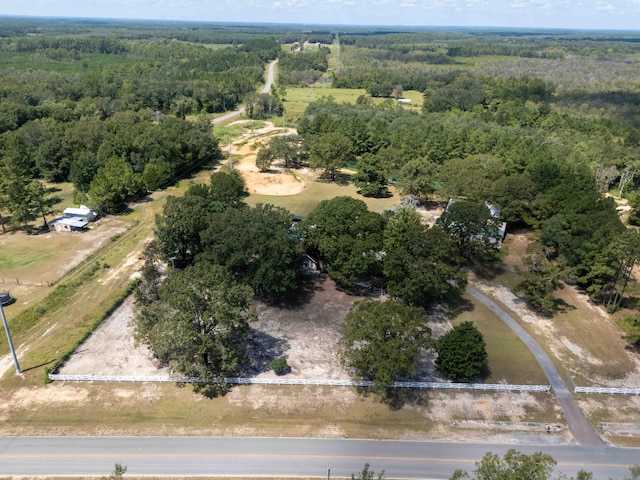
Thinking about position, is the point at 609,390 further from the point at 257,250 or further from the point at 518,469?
the point at 257,250

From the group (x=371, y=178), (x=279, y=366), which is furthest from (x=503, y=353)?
(x=371, y=178)

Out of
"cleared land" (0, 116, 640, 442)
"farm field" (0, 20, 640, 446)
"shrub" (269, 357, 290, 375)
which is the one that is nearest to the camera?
"cleared land" (0, 116, 640, 442)

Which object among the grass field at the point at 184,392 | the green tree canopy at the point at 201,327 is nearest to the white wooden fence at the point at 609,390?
the grass field at the point at 184,392

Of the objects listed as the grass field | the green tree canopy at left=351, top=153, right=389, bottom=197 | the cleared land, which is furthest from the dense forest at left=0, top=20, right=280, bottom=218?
the green tree canopy at left=351, top=153, right=389, bottom=197

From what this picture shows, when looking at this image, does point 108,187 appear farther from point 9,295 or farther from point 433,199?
point 433,199

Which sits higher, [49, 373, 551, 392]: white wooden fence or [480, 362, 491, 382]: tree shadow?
[49, 373, 551, 392]: white wooden fence

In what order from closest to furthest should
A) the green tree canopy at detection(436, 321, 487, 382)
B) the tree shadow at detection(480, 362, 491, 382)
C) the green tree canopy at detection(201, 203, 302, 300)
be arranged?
the green tree canopy at detection(436, 321, 487, 382), the tree shadow at detection(480, 362, 491, 382), the green tree canopy at detection(201, 203, 302, 300)

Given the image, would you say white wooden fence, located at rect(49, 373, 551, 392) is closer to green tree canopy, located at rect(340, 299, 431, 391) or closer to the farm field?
the farm field
